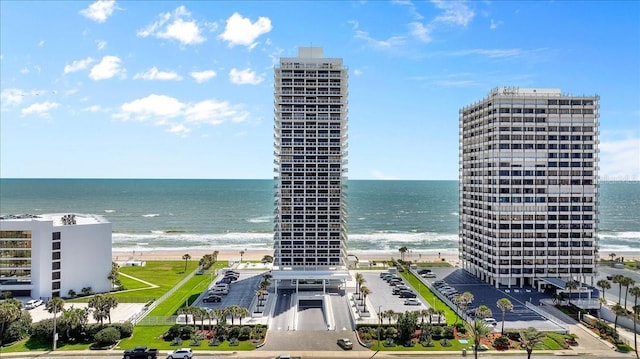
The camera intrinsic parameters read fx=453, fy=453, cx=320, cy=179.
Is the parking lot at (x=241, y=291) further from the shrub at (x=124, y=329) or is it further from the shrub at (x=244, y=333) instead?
the shrub at (x=124, y=329)

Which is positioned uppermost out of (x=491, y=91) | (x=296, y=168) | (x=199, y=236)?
(x=491, y=91)

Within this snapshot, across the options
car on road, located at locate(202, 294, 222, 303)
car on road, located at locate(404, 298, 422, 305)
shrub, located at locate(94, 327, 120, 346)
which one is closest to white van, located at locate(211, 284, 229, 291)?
car on road, located at locate(202, 294, 222, 303)

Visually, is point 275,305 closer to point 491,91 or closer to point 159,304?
point 159,304

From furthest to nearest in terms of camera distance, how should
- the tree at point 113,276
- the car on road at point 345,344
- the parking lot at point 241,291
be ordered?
the tree at point 113,276 < the parking lot at point 241,291 < the car on road at point 345,344

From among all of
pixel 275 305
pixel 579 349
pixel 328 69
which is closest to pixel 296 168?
pixel 328 69

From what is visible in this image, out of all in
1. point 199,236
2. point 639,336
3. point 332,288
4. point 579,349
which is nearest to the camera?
point 579,349

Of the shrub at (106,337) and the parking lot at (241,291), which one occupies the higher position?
the shrub at (106,337)

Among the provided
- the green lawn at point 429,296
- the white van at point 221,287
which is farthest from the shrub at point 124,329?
the green lawn at point 429,296
